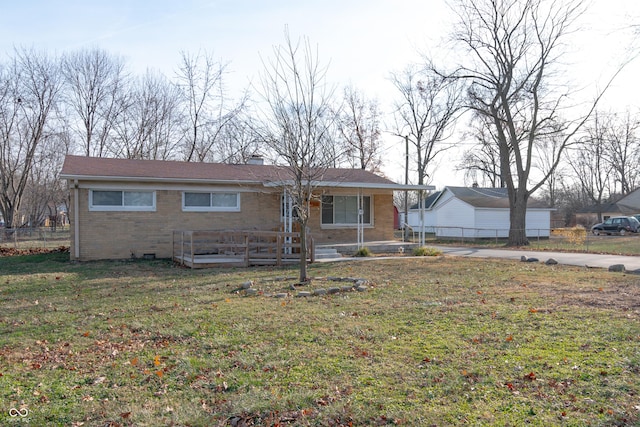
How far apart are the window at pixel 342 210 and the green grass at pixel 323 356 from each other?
31.6 ft

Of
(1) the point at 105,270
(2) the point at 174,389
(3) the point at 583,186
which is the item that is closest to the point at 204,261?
(1) the point at 105,270

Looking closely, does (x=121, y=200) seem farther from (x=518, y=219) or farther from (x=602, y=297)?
(x=518, y=219)

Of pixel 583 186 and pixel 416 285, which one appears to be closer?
pixel 416 285

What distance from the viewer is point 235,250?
52.2 ft

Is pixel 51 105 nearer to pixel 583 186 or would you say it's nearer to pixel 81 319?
pixel 81 319

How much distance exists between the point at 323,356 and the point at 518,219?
25929 mm

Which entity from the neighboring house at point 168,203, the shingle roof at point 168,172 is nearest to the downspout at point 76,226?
the neighboring house at point 168,203

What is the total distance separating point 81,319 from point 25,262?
11.1m

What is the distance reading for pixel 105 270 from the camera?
13852 mm

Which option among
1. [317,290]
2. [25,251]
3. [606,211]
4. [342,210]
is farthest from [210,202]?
[606,211]

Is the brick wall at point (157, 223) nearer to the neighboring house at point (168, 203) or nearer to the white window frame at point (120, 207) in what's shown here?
the neighboring house at point (168, 203)

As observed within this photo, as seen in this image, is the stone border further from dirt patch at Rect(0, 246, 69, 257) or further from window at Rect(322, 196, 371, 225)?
dirt patch at Rect(0, 246, 69, 257)

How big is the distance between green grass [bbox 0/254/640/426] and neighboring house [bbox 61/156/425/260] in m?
6.05

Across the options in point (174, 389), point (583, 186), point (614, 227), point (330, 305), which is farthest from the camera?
point (583, 186)
